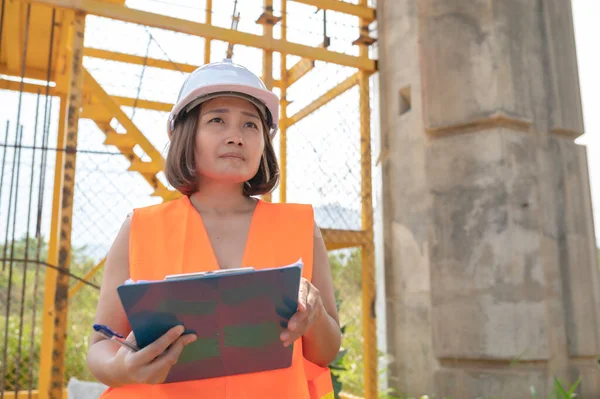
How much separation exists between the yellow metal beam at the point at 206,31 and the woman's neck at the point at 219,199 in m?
3.23

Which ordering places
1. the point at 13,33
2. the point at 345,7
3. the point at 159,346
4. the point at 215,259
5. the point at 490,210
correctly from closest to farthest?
the point at 159,346 → the point at 215,259 → the point at 490,210 → the point at 345,7 → the point at 13,33

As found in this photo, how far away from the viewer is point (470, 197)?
460cm

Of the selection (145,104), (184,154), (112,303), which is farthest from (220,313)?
(145,104)

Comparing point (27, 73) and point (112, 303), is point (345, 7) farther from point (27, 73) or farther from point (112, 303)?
point (112, 303)

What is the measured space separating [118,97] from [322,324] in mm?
5371

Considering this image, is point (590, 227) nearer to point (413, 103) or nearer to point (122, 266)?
point (413, 103)

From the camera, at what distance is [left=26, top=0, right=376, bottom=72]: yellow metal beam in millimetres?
4019

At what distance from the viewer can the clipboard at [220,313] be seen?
3.02 ft

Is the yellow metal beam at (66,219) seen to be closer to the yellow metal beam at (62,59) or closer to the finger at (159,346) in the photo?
the yellow metal beam at (62,59)

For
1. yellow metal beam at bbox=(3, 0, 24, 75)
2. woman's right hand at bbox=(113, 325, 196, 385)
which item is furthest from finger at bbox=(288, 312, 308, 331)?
yellow metal beam at bbox=(3, 0, 24, 75)

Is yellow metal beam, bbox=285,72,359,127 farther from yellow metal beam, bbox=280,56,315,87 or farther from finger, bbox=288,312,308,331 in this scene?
finger, bbox=288,312,308,331

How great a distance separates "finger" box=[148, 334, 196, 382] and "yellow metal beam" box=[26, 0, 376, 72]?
3722 mm

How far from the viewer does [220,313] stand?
3.19ft

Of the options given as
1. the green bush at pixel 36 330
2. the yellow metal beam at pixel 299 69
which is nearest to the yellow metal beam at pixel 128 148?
the green bush at pixel 36 330
